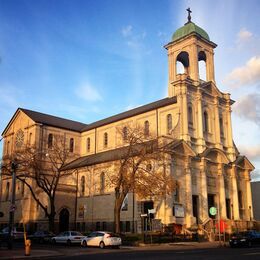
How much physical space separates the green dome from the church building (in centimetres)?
21

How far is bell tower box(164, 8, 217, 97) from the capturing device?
191 feet

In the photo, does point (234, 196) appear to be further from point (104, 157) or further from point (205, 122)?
point (104, 157)

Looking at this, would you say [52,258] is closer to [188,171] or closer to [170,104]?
[188,171]

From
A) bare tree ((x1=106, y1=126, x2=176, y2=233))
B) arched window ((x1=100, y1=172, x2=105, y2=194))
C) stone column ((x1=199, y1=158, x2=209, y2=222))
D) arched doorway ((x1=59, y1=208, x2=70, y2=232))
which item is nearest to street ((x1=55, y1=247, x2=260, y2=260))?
bare tree ((x1=106, y1=126, x2=176, y2=233))

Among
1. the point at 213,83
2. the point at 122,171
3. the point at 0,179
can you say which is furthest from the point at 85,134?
the point at 122,171

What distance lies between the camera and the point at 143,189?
127 ft

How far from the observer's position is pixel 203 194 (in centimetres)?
5178

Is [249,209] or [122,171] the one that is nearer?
[122,171]

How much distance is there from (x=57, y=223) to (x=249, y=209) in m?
30.1

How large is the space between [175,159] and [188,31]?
888 inches

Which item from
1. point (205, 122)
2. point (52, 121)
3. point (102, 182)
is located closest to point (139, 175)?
point (102, 182)

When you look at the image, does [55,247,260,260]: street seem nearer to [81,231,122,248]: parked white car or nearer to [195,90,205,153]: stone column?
[81,231,122,248]: parked white car

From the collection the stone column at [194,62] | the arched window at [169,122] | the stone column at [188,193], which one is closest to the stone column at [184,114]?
the arched window at [169,122]

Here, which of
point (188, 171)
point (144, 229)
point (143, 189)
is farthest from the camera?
point (188, 171)
